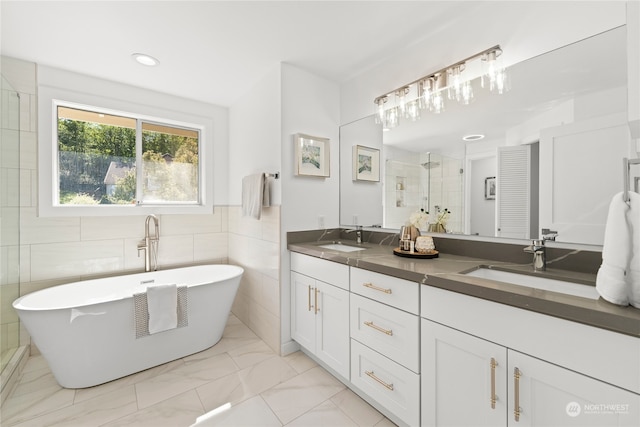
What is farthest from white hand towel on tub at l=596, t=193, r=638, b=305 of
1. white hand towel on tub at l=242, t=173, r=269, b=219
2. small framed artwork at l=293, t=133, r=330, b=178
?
white hand towel on tub at l=242, t=173, r=269, b=219

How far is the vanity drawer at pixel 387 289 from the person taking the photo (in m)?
1.38

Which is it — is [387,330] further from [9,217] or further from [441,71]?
[9,217]

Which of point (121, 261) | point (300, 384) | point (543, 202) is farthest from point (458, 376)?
point (121, 261)

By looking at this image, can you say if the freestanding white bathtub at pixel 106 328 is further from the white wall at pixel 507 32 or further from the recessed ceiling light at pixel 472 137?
the white wall at pixel 507 32

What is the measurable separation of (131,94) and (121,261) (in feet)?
5.59

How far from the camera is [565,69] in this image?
139 centimetres

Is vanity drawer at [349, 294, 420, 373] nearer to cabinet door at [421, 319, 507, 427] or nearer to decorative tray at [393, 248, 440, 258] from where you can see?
cabinet door at [421, 319, 507, 427]

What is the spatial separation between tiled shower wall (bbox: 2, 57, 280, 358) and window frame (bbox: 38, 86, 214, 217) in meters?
0.06

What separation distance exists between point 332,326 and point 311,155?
4.75ft

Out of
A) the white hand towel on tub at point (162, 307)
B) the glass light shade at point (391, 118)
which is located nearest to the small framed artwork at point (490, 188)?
the glass light shade at point (391, 118)

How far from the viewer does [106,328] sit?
1899 mm

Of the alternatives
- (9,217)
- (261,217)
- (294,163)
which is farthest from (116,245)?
(294,163)

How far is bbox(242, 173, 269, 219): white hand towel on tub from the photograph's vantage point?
2.37m

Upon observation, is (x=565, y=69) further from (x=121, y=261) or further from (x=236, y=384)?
(x=121, y=261)
